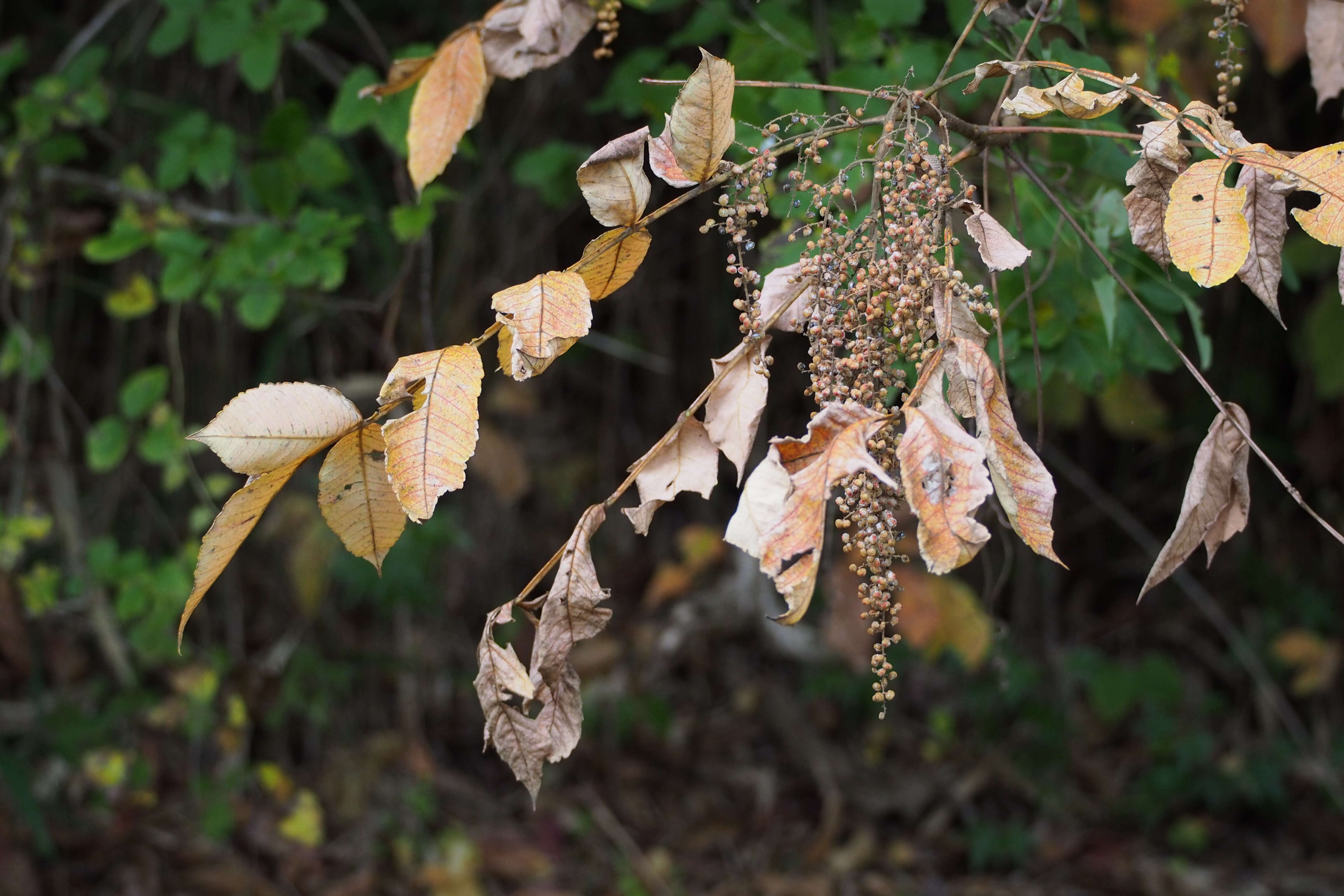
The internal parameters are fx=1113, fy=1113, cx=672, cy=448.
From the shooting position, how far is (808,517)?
1.82 feet

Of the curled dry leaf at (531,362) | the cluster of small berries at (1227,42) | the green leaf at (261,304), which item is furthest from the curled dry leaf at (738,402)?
the green leaf at (261,304)

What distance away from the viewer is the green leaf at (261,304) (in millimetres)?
1423

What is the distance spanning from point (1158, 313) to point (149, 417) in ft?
5.10

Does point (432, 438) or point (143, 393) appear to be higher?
point (432, 438)

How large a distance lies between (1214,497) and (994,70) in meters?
0.31

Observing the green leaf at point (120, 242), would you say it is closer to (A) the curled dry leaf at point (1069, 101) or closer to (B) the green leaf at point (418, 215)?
(B) the green leaf at point (418, 215)

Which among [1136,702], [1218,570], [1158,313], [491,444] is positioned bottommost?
[1136,702]

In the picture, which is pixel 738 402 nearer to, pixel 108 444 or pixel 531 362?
pixel 531 362

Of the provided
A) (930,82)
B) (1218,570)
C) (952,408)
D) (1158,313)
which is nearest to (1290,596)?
(1218,570)

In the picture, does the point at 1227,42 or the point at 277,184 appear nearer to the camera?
the point at 1227,42

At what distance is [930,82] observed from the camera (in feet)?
3.92

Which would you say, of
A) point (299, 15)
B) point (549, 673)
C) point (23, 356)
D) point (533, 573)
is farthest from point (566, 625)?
point (533, 573)

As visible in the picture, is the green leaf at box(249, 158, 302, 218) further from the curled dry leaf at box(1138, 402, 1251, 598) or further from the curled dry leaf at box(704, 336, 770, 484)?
the curled dry leaf at box(1138, 402, 1251, 598)

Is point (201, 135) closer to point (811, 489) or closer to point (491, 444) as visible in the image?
point (491, 444)
